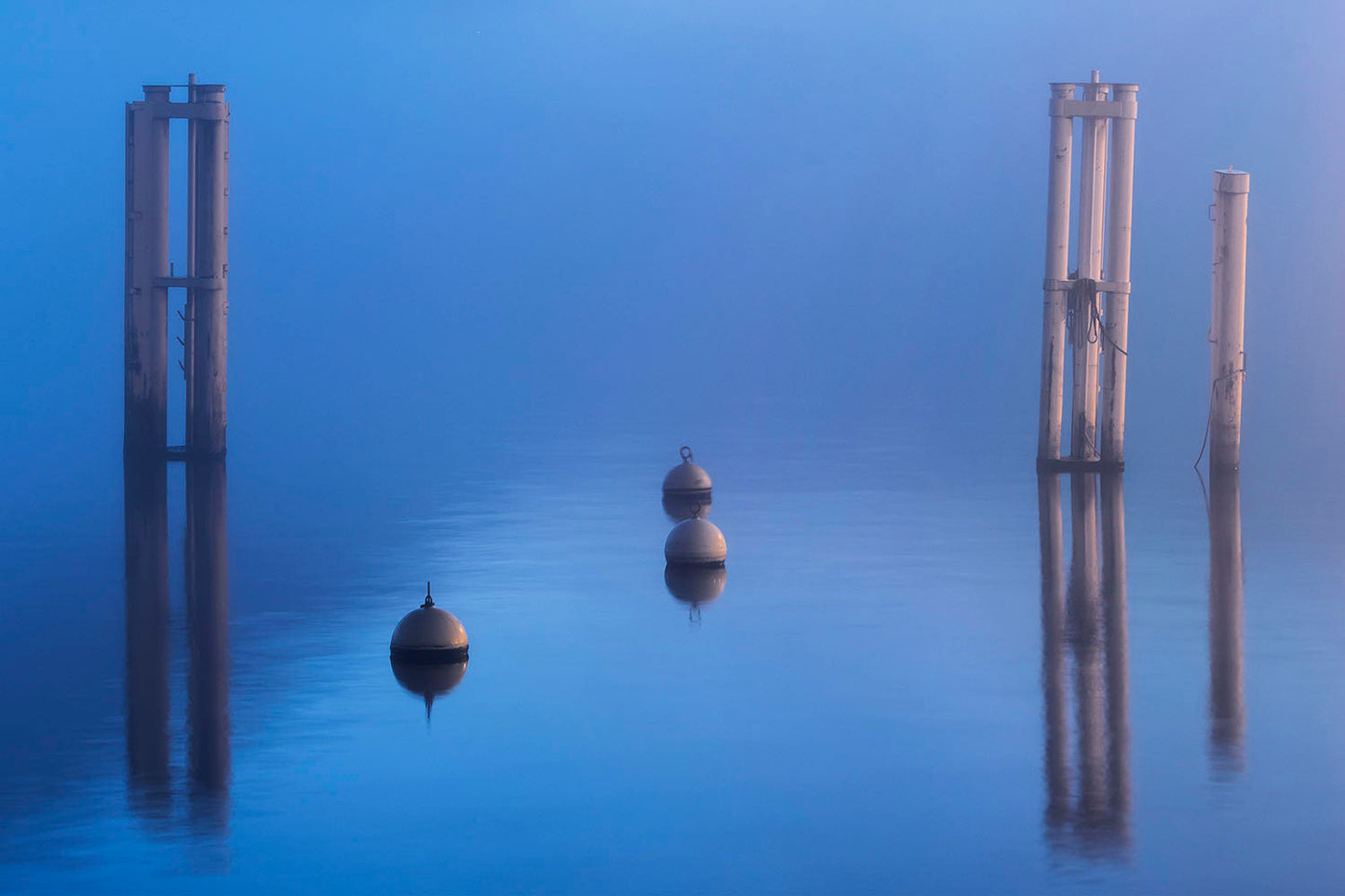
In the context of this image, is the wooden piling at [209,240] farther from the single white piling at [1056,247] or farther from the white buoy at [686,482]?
the single white piling at [1056,247]

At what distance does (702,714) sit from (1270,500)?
11473 mm

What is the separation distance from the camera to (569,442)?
27.4m

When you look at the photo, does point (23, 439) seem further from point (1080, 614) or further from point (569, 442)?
point (1080, 614)

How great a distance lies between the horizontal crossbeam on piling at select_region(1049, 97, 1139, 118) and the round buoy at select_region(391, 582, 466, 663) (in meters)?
11.6

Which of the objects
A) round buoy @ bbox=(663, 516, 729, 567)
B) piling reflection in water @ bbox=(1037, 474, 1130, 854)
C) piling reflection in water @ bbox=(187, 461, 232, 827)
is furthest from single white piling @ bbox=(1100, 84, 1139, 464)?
piling reflection in water @ bbox=(187, 461, 232, 827)

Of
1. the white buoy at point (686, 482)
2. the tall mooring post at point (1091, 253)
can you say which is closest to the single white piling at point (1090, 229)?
the tall mooring post at point (1091, 253)

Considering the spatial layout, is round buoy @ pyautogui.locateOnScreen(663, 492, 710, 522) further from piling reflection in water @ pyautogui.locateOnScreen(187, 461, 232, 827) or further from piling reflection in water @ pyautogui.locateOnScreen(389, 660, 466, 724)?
piling reflection in water @ pyautogui.locateOnScreen(389, 660, 466, 724)

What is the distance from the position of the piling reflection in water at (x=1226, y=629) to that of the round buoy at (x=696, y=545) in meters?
4.12

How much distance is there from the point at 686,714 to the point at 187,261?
13215mm

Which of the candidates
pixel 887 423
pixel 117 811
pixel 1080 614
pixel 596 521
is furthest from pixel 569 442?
pixel 117 811

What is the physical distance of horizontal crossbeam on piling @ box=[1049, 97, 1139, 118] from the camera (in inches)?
837

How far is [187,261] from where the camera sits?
2227 centimetres

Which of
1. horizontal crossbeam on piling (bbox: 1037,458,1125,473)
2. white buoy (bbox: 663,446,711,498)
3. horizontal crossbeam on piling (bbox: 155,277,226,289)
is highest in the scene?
horizontal crossbeam on piling (bbox: 155,277,226,289)

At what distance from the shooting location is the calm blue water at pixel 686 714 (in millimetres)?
8234
